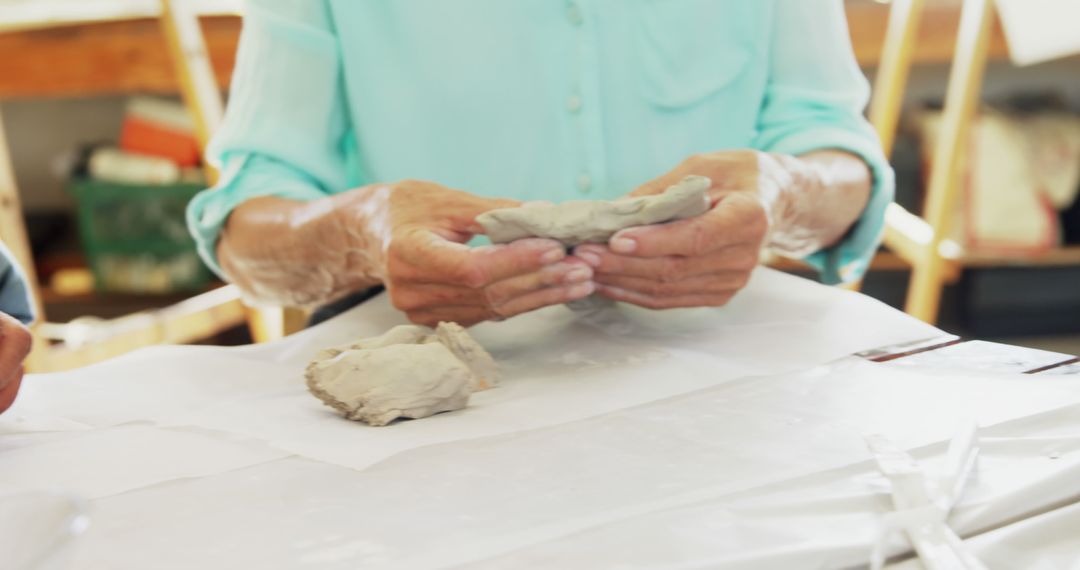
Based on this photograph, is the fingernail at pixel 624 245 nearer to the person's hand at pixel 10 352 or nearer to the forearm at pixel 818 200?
the forearm at pixel 818 200

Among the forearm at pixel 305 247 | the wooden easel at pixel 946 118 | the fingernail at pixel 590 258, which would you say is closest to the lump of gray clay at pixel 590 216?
the fingernail at pixel 590 258

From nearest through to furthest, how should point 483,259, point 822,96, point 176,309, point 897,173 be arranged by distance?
point 483,259 → point 822,96 → point 176,309 → point 897,173

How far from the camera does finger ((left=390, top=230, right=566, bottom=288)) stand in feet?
2.36

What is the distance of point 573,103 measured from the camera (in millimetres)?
992

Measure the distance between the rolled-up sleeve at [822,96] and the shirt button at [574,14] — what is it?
21 centimetres

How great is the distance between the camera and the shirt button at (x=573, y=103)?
3.25 feet

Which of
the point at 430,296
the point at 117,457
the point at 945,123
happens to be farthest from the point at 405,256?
the point at 945,123

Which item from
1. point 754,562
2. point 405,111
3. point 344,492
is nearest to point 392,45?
point 405,111

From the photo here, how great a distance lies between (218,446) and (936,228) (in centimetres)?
126

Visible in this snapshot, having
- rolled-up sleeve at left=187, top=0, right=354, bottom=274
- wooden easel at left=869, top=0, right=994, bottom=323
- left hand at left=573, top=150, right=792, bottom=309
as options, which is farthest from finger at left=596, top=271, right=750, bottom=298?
wooden easel at left=869, top=0, right=994, bottom=323

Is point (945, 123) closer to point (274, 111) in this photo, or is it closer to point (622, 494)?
point (274, 111)

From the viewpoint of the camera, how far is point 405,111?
3.35 feet

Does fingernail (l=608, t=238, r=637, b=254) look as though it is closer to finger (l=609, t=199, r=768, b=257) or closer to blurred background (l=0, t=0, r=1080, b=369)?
finger (l=609, t=199, r=768, b=257)

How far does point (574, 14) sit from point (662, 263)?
12.7 inches
